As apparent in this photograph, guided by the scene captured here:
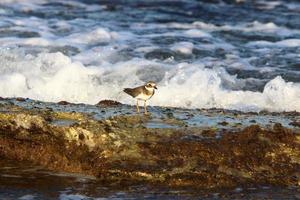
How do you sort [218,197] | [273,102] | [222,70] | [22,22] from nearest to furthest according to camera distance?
[218,197] → [273,102] → [222,70] → [22,22]

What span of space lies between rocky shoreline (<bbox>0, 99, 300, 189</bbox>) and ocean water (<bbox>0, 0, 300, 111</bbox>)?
9.21 feet

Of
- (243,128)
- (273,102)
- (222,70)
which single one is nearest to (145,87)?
(243,128)

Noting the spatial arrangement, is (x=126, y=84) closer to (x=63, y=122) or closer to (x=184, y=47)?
(x=184, y=47)

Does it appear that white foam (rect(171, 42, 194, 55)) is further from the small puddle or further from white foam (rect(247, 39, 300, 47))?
the small puddle

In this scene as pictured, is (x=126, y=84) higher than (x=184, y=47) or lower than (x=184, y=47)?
lower

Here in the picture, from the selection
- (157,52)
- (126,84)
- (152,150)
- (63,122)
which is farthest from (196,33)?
(152,150)

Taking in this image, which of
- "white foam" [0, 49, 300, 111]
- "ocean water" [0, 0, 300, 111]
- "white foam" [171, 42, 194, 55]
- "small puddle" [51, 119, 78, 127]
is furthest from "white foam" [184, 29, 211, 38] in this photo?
"small puddle" [51, 119, 78, 127]

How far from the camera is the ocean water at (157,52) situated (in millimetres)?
8641

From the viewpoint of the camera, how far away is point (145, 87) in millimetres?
6023

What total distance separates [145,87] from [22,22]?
780 cm

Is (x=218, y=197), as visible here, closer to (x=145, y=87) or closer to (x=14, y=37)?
(x=145, y=87)

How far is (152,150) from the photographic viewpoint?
5.16m

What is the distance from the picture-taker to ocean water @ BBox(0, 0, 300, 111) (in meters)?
8.64

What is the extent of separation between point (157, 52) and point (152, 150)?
614 cm
